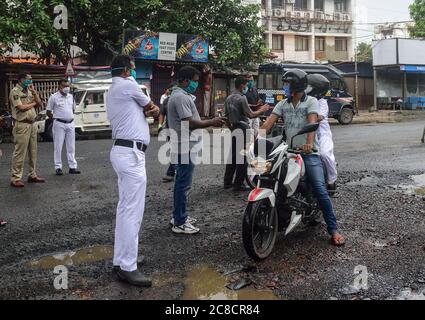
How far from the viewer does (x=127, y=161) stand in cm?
400

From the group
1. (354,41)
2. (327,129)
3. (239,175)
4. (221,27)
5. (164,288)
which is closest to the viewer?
(164,288)

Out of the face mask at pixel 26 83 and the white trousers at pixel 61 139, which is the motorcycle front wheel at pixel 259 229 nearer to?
the face mask at pixel 26 83

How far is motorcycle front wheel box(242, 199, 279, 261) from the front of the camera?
14.4 feet

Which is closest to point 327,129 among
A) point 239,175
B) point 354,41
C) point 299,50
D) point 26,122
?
point 239,175

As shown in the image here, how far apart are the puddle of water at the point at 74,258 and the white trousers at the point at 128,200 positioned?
0.75 metres

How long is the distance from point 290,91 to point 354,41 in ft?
147

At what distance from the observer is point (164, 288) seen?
397cm

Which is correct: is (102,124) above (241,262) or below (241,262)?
above

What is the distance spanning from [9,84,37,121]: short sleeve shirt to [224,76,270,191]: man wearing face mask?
128 inches

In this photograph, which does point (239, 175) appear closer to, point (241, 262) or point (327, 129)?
point (327, 129)

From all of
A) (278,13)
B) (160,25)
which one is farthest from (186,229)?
(278,13)

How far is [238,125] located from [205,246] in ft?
10.6

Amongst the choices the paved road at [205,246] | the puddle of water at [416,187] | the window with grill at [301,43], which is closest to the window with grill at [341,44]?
the window with grill at [301,43]

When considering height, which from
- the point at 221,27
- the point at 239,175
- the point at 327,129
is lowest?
the point at 239,175
